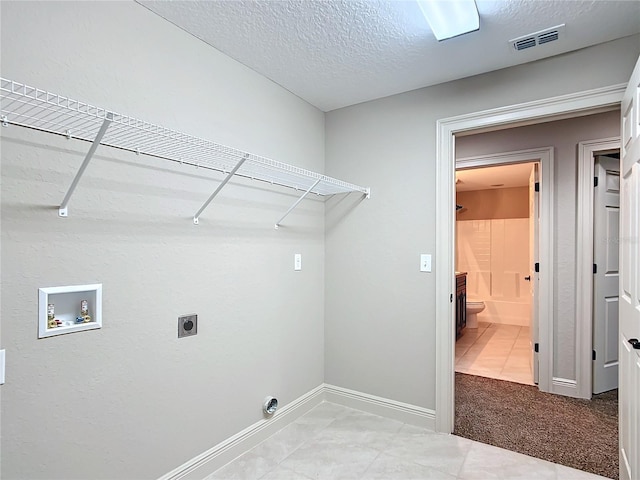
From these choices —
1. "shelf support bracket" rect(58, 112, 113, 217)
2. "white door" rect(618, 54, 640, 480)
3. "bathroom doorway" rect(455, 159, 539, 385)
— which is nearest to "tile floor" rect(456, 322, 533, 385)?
"bathroom doorway" rect(455, 159, 539, 385)

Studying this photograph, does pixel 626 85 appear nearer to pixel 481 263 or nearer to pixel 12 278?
pixel 12 278

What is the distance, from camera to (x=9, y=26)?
1288mm

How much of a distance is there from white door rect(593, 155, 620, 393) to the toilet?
2.32 m

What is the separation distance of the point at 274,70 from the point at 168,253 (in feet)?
4.37

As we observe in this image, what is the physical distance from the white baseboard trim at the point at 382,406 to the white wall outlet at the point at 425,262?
974 millimetres

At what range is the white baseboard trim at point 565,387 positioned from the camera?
3072 millimetres

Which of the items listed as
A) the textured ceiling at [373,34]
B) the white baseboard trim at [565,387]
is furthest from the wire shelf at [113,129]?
the white baseboard trim at [565,387]

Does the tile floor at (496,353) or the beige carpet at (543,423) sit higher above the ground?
the beige carpet at (543,423)

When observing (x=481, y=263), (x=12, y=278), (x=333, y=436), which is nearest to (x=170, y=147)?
(x=12, y=278)

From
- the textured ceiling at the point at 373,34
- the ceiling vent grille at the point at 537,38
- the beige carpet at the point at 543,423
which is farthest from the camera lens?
the beige carpet at the point at 543,423

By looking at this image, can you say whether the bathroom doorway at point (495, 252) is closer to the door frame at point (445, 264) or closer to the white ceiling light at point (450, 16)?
the door frame at point (445, 264)

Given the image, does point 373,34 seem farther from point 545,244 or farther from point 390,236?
point 545,244

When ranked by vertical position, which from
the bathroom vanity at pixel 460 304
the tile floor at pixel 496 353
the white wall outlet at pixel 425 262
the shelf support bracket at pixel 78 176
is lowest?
the tile floor at pixel 496 353

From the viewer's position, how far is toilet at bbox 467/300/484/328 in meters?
5.52
